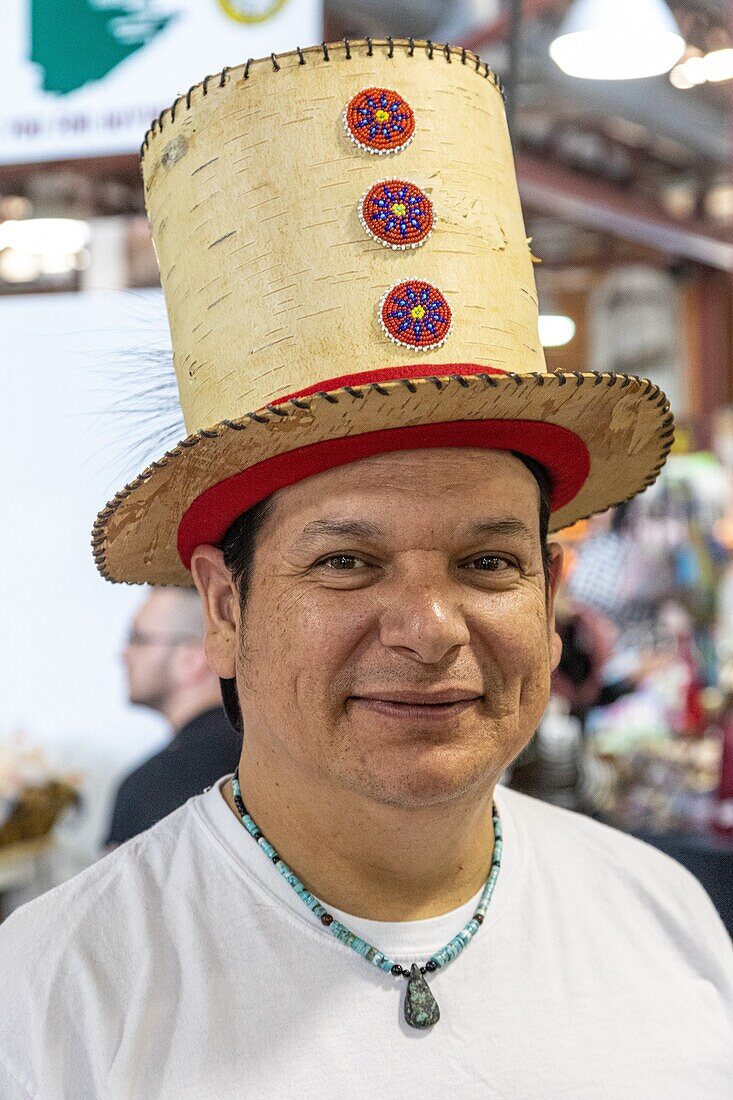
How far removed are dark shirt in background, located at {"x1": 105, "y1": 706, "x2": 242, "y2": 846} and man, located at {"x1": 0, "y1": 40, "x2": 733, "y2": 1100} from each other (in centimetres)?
112

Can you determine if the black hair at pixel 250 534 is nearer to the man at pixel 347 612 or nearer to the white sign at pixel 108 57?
the man at pixel 347 612

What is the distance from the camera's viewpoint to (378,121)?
4.82 feet

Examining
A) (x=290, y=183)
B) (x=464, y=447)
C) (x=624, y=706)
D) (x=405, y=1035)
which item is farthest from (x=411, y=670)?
(x=624, y=706)

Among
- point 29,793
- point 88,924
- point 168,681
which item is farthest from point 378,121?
point 29,793

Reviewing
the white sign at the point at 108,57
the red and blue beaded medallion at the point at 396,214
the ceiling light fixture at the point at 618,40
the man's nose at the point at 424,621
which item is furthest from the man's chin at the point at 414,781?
the ceiling light fixture at the point at 618,40

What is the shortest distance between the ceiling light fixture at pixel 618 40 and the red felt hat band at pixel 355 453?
70.5 inches

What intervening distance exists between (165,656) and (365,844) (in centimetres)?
159

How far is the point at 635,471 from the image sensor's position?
5.99 feet

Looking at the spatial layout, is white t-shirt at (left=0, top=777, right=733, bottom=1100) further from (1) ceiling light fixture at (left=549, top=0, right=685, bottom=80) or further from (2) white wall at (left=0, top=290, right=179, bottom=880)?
(1) ceiling light fixture at (left=549, top=0, right=685, bottom=80)

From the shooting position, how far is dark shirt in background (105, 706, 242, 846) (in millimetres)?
2758

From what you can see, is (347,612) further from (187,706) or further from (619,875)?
(187,706)

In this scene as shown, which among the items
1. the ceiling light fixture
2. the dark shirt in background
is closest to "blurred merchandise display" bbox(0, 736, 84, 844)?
the dark shirt in background

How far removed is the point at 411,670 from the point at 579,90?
7.41ft

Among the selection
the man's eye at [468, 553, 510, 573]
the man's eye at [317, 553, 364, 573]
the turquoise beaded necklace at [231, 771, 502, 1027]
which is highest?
the man's eye at [317, 553, 364, 573]
